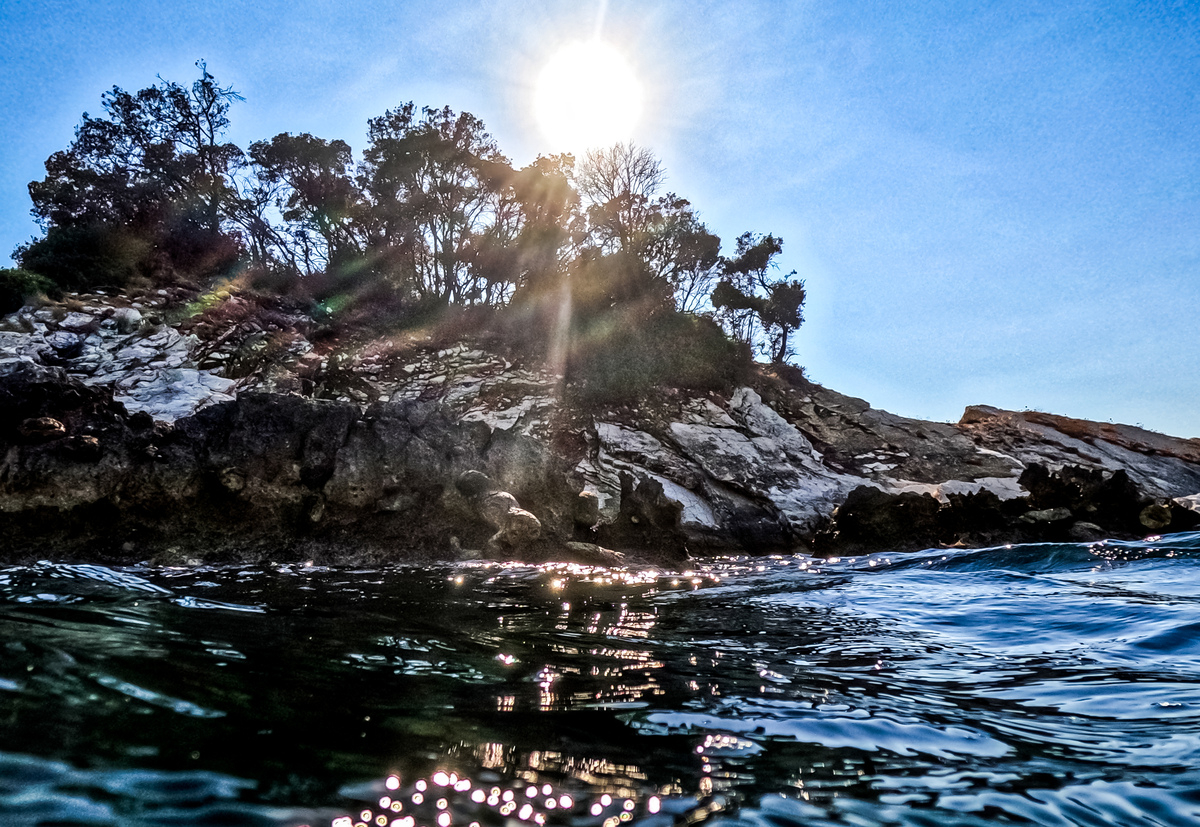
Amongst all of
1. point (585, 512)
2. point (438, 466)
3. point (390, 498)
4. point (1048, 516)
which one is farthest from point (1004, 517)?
point (390, 498)

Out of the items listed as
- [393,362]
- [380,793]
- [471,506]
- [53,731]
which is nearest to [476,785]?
[380,793]

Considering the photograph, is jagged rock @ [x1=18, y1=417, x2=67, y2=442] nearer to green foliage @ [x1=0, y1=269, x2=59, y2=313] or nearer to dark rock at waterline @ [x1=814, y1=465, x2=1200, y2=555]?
dark rock at waterline @ [x1=814, y1=465, x2=1200, y2=555]

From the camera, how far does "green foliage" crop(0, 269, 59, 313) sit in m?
15.4

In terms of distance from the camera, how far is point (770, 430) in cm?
1811

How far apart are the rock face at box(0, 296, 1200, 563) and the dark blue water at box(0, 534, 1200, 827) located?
289 centimetres

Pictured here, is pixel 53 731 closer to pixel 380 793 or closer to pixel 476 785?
pixel 380 793

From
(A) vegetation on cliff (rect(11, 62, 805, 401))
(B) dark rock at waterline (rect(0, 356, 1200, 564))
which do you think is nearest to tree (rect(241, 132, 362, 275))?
(A) vegetation on cliff (rect(11, 62, 805, 401))

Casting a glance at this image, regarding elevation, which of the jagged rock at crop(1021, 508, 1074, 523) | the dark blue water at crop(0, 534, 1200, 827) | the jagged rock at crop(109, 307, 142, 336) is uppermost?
the jagged rock at crop(109, 307, 142, 336)

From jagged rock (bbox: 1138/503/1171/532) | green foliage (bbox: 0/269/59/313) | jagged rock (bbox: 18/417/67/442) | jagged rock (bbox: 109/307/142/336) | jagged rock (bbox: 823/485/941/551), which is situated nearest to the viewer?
jagged rock (bbox: 18/417/67/442)

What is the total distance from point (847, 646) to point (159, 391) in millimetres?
14278

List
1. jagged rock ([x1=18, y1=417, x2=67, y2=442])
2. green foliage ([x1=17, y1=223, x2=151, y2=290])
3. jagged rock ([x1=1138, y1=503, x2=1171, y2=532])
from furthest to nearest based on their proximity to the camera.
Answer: green foliage ([x1=17, y1=223, x2=151, y2=290])
jagged rock ([x1=1138, y1=503, x2=1171, y2=532])
jagged rock ([x1=18, y1=417, x2=67, y2=442])

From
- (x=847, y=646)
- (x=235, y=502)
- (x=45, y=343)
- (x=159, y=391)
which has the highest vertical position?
(x=45, y=343)

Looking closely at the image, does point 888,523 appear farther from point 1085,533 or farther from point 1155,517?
point 1155,517

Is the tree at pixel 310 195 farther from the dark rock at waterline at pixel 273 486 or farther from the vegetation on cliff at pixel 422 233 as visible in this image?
the dark rock at waterline at pixel 273 486
